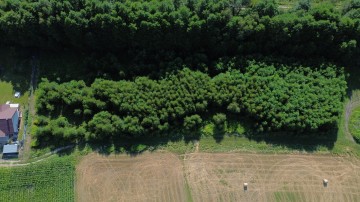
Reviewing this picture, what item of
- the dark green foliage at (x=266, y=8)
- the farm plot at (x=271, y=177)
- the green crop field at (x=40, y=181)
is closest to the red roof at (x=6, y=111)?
the green crop field at (x=40, y=181)

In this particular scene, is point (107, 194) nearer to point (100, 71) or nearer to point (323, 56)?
point (100, 71)

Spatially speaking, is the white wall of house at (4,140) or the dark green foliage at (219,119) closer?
the white wall of house at (4,140)

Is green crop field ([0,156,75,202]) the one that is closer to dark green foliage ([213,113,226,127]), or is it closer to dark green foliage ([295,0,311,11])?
dark green foliage ([213,113,226,127])

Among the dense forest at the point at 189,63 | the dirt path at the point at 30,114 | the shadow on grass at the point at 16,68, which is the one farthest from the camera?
the shadow on grass at the point at 16,68

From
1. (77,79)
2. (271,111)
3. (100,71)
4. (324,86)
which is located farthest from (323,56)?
(77,79)

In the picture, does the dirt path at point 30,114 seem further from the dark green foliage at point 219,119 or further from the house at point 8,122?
the dark green foliage at point 219,119

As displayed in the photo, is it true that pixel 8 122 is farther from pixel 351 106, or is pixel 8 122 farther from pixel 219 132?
pixel 351 106

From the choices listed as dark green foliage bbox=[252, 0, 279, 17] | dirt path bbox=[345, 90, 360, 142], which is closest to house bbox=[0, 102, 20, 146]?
dark green foliage bbox=[252, 0, 279, 17]
